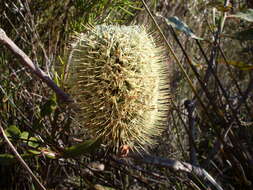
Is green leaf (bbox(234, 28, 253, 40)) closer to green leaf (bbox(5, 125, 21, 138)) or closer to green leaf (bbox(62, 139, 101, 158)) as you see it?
green leaf (bbox(62, 139, 101, 158))

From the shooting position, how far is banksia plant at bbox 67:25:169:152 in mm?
1184

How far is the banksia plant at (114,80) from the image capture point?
3.88ft

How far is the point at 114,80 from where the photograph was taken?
1.19 m

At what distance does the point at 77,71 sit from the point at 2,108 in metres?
0.93

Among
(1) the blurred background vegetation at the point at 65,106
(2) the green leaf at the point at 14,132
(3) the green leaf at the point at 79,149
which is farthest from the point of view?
(1) the blurred background vegetation at the point at 65,106

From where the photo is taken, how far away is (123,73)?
3.94 ft

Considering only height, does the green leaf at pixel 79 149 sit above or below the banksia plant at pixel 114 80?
below

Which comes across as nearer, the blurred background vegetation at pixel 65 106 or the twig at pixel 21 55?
the twig at pixel 21 55

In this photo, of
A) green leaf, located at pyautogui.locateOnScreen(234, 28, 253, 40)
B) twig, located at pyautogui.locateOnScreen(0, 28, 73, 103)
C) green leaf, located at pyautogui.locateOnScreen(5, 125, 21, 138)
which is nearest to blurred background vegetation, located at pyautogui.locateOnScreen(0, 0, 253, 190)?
green leaf, located at pyautogui.locateOnScreen(5, 125, 21, 138)

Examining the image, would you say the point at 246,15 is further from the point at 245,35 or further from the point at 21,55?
the point at 21,55

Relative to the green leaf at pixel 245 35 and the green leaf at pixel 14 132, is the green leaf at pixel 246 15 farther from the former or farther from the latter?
the green leaf at pixel 14 132

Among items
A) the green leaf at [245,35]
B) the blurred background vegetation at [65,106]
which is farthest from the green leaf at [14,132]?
the green leaf at [245,35]

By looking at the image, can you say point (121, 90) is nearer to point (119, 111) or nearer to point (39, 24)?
point (119, 111)

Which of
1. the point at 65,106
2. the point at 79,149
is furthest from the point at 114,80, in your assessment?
the point at 65,106
